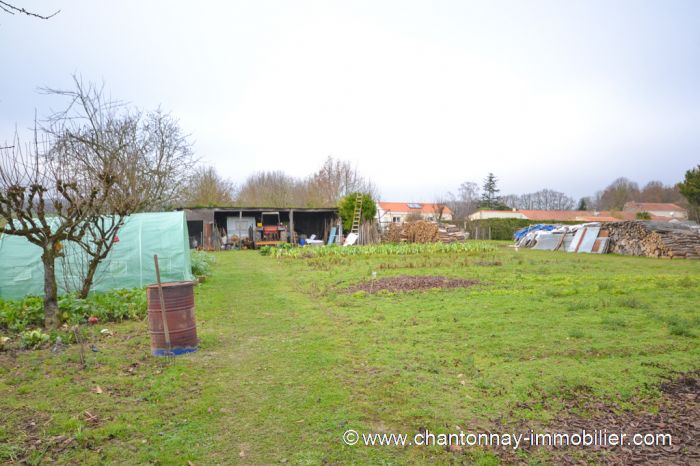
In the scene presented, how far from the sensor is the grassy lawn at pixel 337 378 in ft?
11.5

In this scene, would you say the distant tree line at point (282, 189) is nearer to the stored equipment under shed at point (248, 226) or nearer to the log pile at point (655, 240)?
the stored equipment under shed at point (248, 226)

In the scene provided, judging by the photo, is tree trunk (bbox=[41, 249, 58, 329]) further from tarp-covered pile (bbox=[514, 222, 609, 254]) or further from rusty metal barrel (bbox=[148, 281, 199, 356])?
tarp-covered pile (bbox=[514, 222, 609, 254])

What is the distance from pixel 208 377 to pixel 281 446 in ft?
6.27

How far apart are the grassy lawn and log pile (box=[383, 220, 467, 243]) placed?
16.6 meters

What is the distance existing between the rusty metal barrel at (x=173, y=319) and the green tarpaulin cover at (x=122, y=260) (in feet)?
14.3

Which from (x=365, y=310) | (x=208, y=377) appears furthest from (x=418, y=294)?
(x=208, y=377)

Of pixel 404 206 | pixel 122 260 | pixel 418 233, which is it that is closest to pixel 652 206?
pixel 404 206

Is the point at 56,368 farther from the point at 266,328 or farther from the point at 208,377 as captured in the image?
the point at 266,328

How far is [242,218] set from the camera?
95.8 ft

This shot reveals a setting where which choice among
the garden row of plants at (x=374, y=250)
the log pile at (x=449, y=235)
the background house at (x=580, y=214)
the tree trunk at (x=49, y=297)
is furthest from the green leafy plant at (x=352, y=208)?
the background house at (x=580, y=214)

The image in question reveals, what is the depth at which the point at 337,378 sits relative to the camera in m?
4.84

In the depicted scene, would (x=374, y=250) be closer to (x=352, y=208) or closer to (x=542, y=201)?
(x=352, y=208)

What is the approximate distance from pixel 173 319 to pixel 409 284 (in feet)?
21.9

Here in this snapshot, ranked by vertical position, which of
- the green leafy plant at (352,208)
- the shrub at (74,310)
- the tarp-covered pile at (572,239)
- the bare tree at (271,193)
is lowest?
the tarp-covered pile at (572,239)
